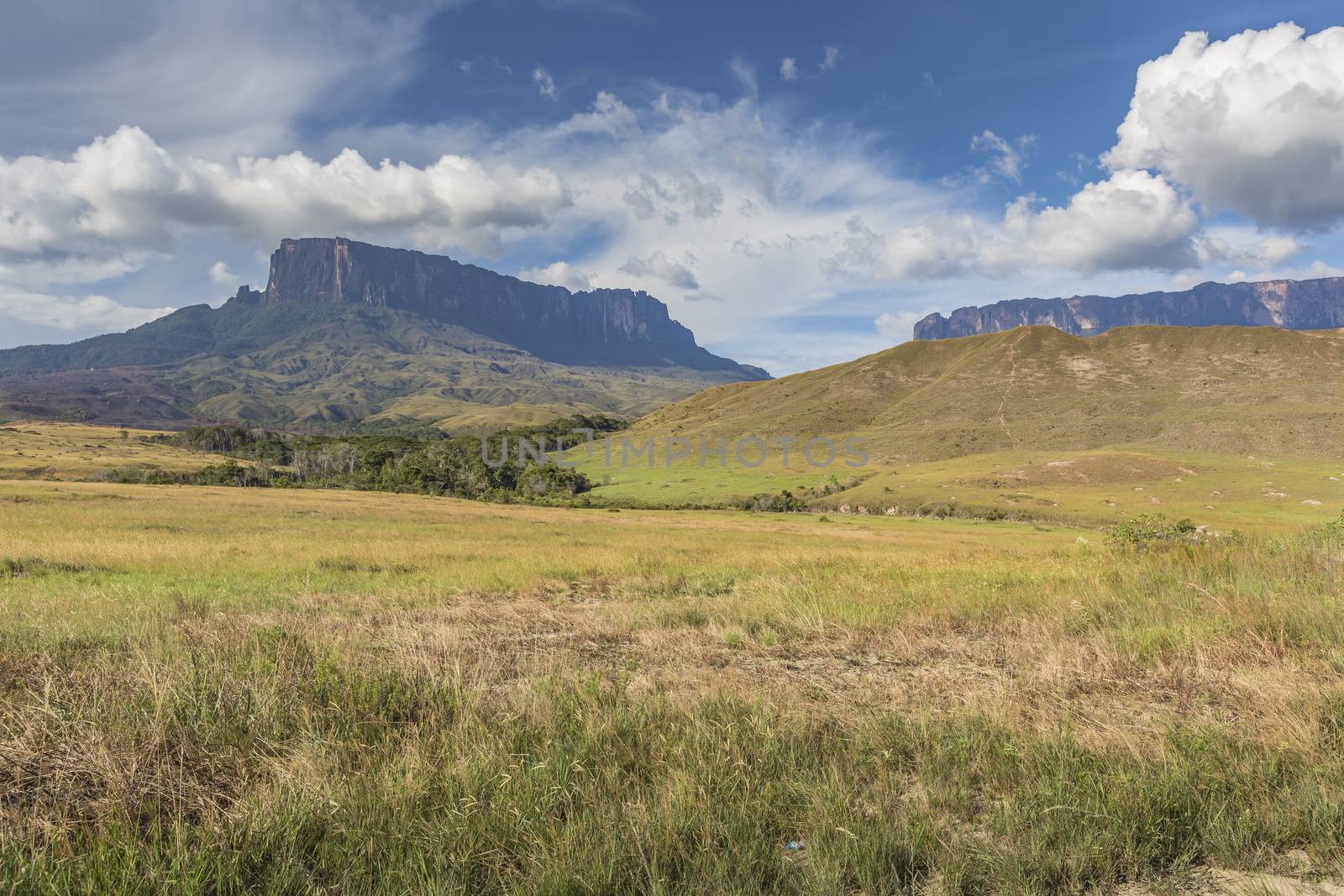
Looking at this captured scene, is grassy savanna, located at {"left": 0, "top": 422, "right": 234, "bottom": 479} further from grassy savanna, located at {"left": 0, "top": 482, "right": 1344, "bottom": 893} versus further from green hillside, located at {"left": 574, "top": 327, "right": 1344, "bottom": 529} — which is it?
grassy savanna, located at {"left": 0, "top": 482, "right": 1344, "bottom": 893}

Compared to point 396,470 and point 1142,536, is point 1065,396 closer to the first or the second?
point 396,470

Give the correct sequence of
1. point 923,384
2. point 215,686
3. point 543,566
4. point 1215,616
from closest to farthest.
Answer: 1. point 215,686
2. point 1215,616
3. point 543,566
4. point 923,384

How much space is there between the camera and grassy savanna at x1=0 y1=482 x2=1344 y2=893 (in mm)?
3389

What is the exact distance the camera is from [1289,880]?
3.32m

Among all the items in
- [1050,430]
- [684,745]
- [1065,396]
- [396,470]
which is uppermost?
[1065,396]

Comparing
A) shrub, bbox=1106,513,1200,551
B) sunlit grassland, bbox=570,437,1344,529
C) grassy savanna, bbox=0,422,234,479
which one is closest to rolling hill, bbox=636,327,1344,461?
sunlit grassland, bbox=570,437,1344,529

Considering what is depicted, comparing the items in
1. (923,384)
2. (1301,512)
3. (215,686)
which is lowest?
(1301,512)

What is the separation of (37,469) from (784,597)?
131 metres

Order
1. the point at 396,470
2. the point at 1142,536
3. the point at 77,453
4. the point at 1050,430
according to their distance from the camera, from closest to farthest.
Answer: the point at 1142,536, the point at 396,470, the point at 1050,430, the point at 77,453

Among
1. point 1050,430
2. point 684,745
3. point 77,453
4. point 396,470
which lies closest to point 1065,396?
point 1050,430

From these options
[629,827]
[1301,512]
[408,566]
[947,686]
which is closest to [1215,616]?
[947,686]

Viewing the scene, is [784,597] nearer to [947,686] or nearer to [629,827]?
[947,686]

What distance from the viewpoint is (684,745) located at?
4.52m

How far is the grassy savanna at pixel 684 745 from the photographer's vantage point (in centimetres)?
339
